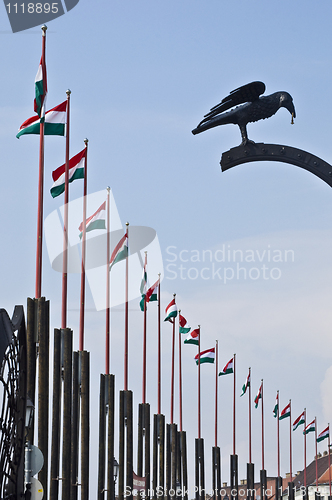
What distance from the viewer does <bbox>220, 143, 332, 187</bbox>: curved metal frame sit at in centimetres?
1523

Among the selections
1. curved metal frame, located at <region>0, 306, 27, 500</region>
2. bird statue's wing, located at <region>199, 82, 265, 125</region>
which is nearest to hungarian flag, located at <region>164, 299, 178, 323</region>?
bird statue's wing, located at <region>199, 82, 265, 125</region>

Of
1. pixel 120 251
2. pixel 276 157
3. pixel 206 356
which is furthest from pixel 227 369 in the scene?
pixel 276 157

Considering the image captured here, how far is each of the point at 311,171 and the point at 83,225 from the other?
10.4 metres

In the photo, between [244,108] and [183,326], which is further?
[183,326]

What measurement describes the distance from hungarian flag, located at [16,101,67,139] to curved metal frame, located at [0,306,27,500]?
1145 centimetres

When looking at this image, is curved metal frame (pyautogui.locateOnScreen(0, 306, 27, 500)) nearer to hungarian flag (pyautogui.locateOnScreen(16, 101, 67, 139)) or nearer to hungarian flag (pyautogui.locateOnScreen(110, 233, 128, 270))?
hungarian flag (pyautogui.locateOnScreen(16, 101, 67, 139))

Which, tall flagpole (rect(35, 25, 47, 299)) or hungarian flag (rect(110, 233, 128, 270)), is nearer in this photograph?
tall flagpole (rect(35, 25, 47, 299))

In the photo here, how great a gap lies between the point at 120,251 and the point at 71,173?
6.17 m

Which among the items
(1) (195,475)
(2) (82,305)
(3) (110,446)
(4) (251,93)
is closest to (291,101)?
(4) (251,93)

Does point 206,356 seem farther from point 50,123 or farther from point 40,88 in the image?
point 40,88

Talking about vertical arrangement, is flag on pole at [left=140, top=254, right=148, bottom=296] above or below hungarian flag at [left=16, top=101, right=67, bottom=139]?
below

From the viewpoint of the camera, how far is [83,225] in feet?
80.1

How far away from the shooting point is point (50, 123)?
21.3m

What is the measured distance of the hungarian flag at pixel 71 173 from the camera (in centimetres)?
2264
